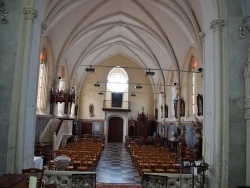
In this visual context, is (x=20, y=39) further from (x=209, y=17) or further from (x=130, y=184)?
(x=130, y=184)

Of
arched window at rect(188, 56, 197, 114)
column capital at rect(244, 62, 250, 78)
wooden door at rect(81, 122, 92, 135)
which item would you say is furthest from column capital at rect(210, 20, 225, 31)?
wooden door at rect(81, 122, 92, 135)

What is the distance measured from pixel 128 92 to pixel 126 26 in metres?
9.62

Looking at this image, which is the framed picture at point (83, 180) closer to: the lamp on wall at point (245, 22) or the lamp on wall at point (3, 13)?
the lamp on wall at point (3, 13)

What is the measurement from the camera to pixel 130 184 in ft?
30.4

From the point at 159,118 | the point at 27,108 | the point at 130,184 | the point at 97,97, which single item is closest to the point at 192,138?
the point at 130,184

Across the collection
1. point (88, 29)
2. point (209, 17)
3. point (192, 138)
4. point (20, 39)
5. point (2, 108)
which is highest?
point (88, 29)

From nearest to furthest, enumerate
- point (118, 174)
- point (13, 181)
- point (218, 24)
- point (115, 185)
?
1. point (13, 181)
2. point (218, 24)
3. point (115, 185)
4. point (118, 174)

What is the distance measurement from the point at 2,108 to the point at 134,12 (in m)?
14.2

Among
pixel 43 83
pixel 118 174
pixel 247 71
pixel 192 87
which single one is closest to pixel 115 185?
pixel 118 174

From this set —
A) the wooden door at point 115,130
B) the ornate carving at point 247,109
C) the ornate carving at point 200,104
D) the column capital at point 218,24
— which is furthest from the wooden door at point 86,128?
the ornate carving at point 247,109

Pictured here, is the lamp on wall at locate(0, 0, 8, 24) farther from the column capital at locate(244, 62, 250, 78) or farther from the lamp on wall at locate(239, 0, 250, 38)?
the column capital at locate(244, 62, 250, 78)

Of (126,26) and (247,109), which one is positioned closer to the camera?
(247,109)

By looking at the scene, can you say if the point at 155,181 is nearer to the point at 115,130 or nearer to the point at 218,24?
the point at 218,24

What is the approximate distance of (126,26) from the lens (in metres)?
21.7
